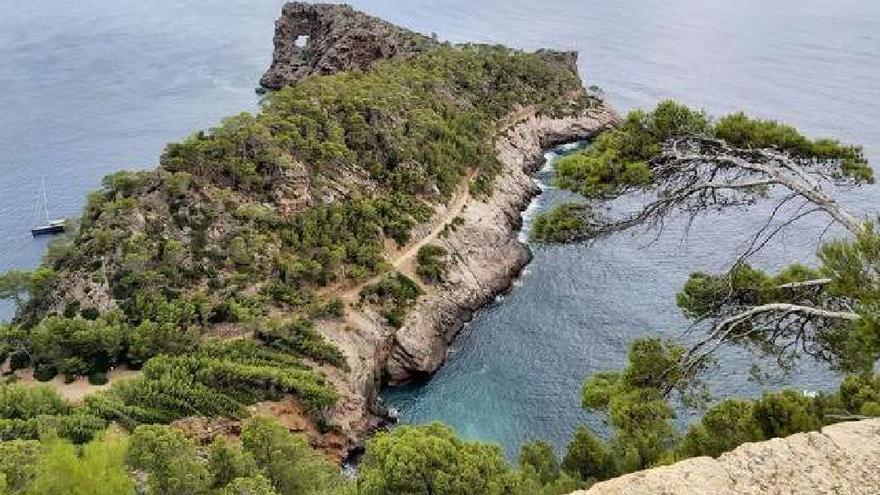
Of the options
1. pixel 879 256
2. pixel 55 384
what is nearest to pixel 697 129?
pixel 879 256

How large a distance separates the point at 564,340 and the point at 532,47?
75874mm

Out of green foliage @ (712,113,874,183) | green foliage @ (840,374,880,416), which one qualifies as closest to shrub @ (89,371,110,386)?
green foliage @ (712,113,874,183)

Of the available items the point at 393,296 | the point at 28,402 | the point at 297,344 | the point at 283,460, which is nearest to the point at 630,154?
the point at 283,460

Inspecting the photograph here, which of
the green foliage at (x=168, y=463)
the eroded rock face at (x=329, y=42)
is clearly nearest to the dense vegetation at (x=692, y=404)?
the green foliage at (x=168, y=463)

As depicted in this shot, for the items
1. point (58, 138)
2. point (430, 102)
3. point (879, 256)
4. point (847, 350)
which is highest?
point (879, 256)

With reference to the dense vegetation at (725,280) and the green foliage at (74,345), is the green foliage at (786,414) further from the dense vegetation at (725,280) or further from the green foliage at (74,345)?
the green foliage at (74,345)

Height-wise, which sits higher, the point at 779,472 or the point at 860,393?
the point at 779,472

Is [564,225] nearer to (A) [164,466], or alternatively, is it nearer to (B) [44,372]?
(A) [164,466]

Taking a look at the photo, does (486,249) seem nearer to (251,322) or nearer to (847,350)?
(251,322)

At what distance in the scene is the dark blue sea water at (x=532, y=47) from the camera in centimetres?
4622

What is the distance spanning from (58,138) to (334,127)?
141 feet

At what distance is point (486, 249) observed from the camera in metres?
58.1

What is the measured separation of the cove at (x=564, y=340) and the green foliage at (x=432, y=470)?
11327 mm

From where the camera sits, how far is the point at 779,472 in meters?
10.6
